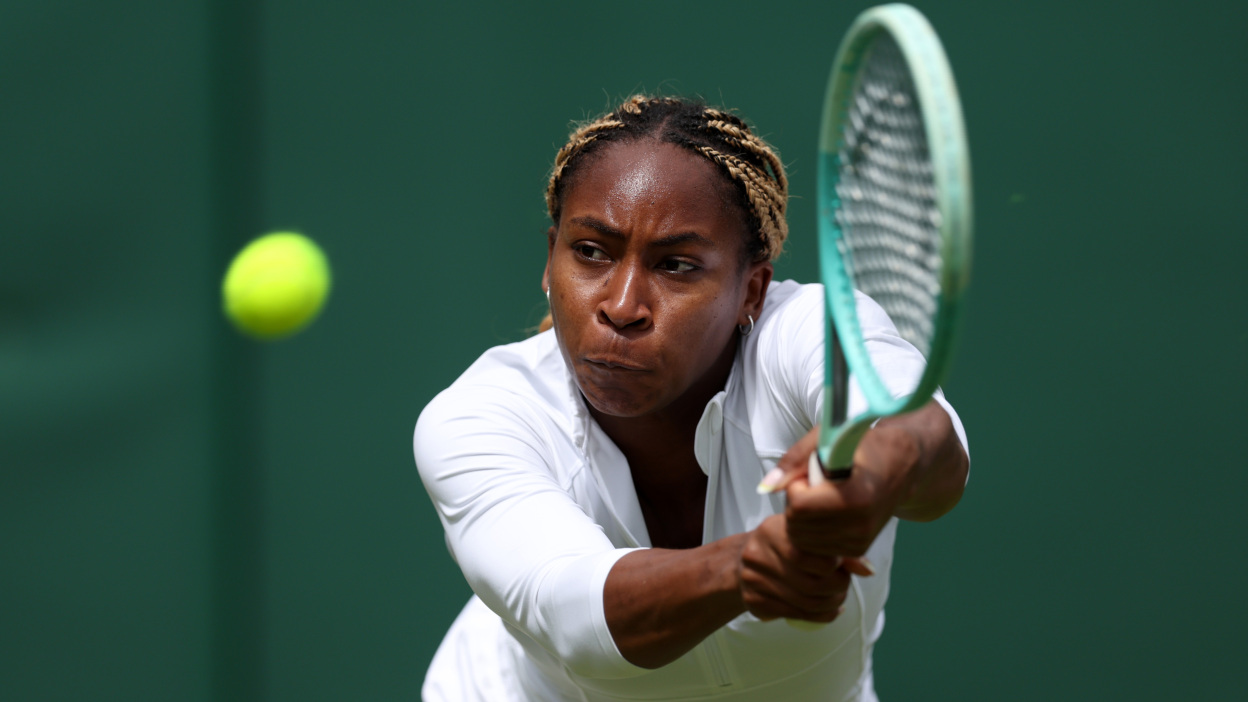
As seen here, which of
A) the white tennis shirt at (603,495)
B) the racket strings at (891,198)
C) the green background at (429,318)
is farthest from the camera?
the green background at (429,318)

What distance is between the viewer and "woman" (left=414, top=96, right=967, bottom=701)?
1.03 meters

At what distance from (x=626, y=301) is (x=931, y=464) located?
0.42 metres

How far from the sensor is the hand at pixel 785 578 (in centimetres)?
87

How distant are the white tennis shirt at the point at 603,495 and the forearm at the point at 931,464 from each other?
6 cm

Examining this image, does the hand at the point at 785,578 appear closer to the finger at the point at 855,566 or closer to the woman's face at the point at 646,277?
the finger at the point at 855,566

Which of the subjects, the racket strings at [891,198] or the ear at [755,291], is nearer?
the racket strings at [891,198]

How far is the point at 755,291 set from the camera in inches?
56.5

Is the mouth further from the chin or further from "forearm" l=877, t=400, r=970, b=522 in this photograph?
"forearm" l=877, t=400, r=970, b=522

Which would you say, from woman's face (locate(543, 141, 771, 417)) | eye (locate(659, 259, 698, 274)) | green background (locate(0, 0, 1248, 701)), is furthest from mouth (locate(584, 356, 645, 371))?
green background (locate(0, 0, 1248, 701))

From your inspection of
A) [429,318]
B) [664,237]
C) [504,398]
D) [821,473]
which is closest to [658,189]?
[664,237]

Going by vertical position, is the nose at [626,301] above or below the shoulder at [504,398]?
above

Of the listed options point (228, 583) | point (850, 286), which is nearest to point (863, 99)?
point (850, 286)

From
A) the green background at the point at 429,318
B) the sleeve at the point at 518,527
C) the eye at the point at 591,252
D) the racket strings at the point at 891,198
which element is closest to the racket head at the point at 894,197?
the racket strings at the point at 891,198

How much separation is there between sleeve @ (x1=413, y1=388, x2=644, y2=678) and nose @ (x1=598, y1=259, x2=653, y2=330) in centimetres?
18
